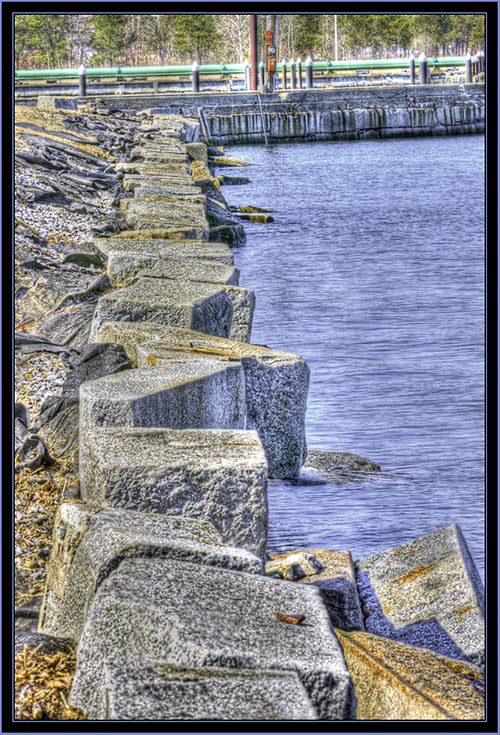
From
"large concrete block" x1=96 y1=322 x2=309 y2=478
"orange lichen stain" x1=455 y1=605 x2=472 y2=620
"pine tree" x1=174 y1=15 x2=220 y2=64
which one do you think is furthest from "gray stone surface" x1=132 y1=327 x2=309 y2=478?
"pine tree" x1=174 y1=15 x2=220 y2=64

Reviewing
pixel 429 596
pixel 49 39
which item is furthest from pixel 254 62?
pixel 429 596

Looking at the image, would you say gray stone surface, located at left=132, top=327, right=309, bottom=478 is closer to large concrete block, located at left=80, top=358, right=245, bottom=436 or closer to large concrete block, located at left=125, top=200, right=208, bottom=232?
large concrete block, located at left=80, top=358, right=245, bottom=436

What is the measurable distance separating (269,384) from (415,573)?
1.29 meters

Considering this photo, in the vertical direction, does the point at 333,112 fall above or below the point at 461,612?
above

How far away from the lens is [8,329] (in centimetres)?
292

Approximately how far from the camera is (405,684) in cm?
314

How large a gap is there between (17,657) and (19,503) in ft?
5.16

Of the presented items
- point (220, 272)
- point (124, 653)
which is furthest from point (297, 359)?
point (124, 653)

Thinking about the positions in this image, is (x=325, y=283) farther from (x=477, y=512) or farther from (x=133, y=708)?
(x=133, y=708)

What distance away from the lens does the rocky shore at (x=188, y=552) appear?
2.34 metres

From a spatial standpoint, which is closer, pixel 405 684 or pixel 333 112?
pixel 405 684

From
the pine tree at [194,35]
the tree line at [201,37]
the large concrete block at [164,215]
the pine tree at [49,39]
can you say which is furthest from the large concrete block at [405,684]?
the pine tree at [194,35]

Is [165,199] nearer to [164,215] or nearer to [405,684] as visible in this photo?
[164,215]

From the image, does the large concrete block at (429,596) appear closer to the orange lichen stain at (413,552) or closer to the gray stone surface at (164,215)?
the orange lichen stain at (413,552)
